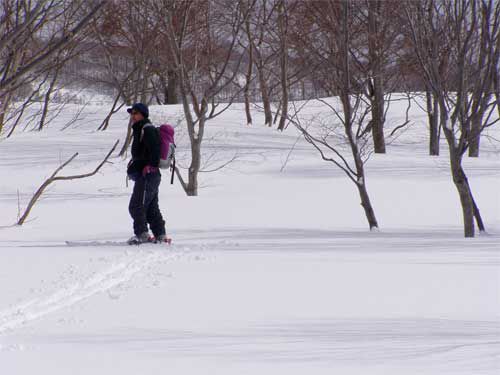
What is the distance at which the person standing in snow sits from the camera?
8250mm

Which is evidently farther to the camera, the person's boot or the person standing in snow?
the person's boot

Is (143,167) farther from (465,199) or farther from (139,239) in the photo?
(465,199)

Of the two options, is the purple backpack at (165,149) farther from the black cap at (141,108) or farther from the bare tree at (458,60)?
the bare tree at (458,60)

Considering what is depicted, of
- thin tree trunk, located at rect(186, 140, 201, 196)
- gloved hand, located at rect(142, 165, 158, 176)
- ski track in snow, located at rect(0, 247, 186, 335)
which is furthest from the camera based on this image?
thin tree trunk, located at rect(186, 140, 201, 196)

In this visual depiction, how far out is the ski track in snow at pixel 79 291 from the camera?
4434 millimetres

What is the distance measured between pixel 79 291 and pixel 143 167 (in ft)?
10.7

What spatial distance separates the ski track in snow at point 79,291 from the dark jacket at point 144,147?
1.38 m

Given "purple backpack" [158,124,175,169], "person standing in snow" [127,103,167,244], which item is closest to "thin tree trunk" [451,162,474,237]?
"purple backpack" [158,124,175,169]

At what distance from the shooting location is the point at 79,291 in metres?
5.33

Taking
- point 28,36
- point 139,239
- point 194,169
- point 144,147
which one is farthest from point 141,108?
point 194,169

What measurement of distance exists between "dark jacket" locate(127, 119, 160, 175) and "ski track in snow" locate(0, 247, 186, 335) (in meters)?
1.38

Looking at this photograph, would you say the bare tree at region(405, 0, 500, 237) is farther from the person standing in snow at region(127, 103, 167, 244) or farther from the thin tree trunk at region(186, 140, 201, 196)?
the thin tree trunk at region(186, 140, 201, 196)

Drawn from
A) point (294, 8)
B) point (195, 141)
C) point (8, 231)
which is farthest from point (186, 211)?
point (294, 8)

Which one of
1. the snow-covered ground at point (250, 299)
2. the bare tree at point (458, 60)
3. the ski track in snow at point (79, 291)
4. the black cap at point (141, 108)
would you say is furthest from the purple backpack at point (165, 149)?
the bare tree at point (458, 60)
